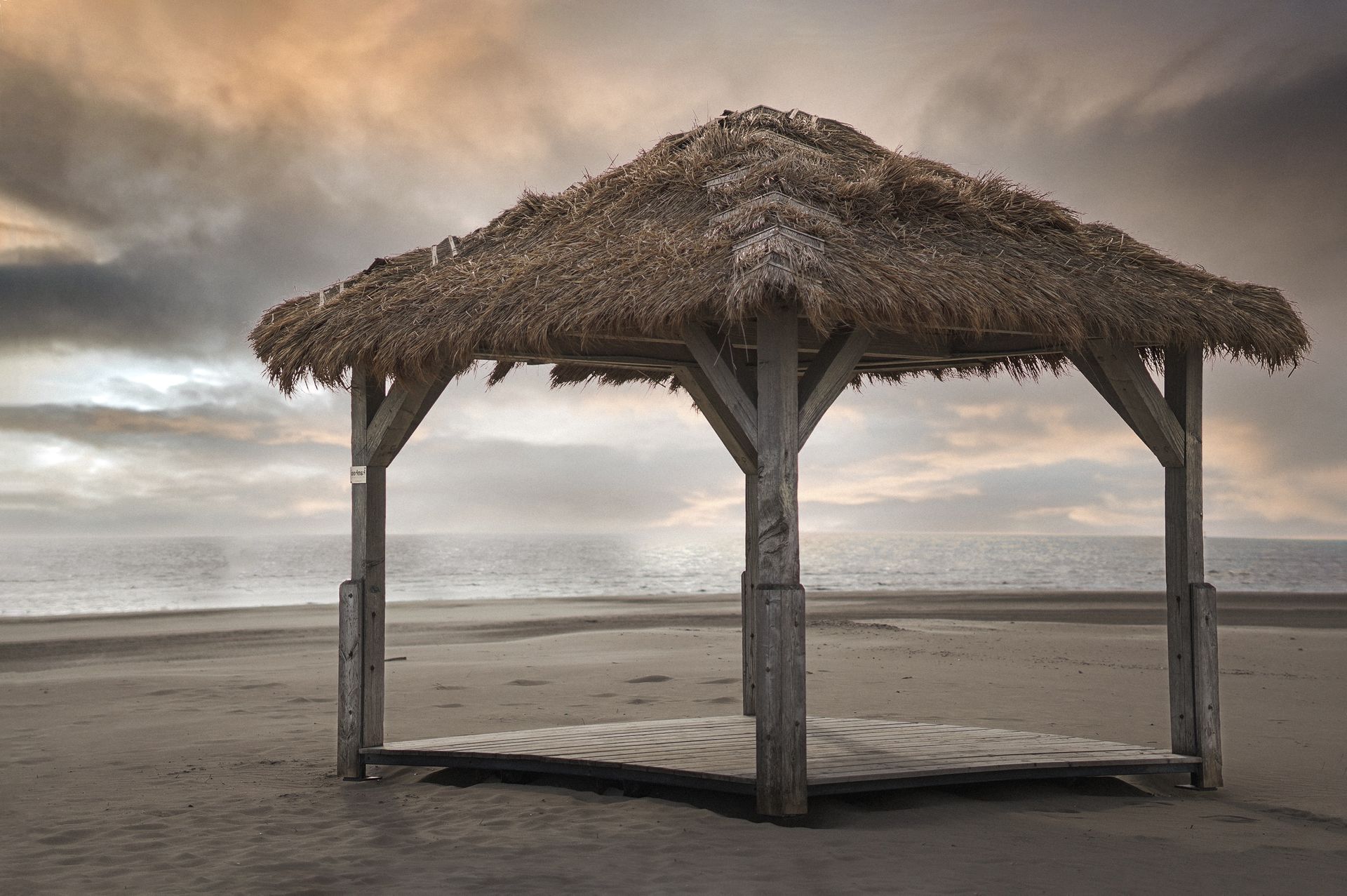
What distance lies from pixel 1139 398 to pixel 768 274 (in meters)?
2.78

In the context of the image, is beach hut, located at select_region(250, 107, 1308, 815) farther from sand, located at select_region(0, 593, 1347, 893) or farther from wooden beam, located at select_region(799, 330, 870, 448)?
sand, located at select_region(0, 593, 1347, 893)

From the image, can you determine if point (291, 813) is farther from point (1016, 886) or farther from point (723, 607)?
point (723, 607)

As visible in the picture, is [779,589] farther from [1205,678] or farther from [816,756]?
[1205,678]

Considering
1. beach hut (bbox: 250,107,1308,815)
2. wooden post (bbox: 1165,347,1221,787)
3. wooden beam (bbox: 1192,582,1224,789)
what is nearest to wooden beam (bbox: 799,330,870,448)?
beach hut (bbox: 250,107,1308,815)

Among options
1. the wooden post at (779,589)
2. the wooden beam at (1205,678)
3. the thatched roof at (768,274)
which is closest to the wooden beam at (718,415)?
the thatched roof at (768,274)

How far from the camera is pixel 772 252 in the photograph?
18.3 feet

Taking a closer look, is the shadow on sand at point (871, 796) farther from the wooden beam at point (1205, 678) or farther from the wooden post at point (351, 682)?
the wooden post at point (351, 682)

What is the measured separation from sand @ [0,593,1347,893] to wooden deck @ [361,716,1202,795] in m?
→ 0.17

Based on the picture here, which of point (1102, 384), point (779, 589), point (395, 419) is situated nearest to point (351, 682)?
point (395, 419)

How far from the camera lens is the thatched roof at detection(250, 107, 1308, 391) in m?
5.80

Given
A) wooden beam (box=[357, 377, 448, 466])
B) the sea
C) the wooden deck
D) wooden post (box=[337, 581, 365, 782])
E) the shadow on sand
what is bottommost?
the sea

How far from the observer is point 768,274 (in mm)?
5465

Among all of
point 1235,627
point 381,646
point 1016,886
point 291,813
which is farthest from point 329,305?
point 1235,627

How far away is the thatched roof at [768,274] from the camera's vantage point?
5.80 meters
